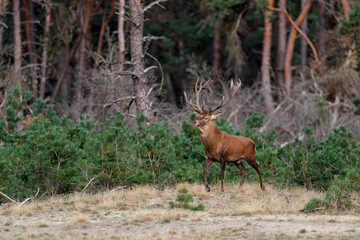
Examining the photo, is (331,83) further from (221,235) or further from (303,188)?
(221,235)

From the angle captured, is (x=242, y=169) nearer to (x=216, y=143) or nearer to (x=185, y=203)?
(x=216, y=143)

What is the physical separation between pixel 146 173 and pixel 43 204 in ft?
10.3

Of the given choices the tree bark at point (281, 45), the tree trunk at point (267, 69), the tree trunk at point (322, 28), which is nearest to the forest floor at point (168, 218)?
the tree trunk at point (267, 69)

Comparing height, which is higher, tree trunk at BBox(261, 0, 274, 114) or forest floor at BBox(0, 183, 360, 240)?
tree trunk at BBox(261, 0, 274, 114)

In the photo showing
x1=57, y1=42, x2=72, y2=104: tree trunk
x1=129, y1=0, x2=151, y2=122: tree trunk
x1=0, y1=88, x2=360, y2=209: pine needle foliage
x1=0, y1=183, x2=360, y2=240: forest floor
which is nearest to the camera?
x1=0, y1=183, x2=360, y2=240: forest floor

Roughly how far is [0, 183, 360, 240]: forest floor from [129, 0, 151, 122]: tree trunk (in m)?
3.90

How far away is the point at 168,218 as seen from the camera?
12.0 metres

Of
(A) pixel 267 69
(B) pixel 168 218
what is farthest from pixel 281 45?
(B) pixel 168 218

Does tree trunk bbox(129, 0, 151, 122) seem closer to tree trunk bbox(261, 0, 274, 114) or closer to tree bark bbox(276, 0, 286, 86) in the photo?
tree trunk bbox(261, 0, 274, 114)

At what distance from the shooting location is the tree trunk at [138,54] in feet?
60.5

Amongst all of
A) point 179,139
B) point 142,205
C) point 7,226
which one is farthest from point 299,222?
point 179,139

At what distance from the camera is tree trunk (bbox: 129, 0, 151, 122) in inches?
727

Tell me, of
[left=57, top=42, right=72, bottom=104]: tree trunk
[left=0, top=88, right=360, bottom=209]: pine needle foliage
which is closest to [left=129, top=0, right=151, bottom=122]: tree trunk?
[left=0, top=88, right=360, bottom=209]: pine needle foliage

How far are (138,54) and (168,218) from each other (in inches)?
294
